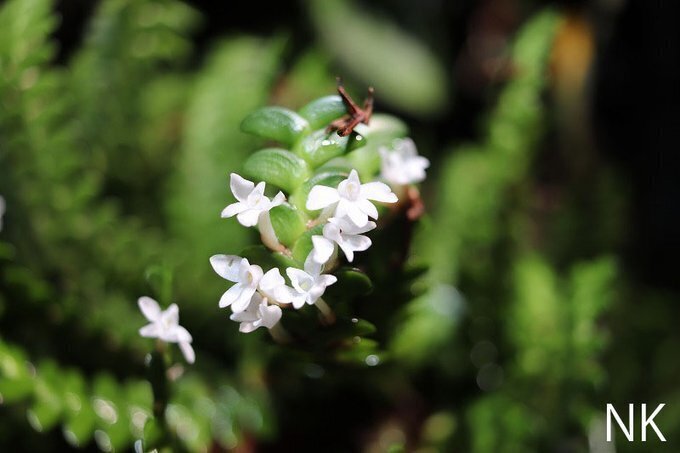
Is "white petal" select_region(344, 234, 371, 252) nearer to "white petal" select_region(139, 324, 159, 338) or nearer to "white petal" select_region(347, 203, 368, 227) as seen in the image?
"white petal" select_region(347, 203, 368, 227)

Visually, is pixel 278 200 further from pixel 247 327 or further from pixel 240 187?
pixel 247 327

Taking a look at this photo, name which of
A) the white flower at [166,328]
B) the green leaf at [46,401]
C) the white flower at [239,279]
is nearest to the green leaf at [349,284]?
the white flower at [239,279]

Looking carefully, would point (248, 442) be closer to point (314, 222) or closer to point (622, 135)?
point (314, 222)

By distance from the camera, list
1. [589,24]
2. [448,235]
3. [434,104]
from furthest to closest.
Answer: [434,104] → [589,24] → [448,235]

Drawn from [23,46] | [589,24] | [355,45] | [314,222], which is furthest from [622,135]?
[23,46]

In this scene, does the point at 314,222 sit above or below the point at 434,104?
below

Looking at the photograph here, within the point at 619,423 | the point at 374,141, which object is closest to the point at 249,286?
the point at 374,141
